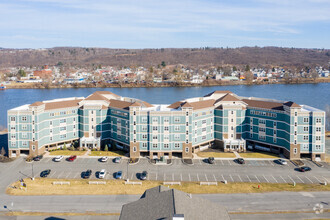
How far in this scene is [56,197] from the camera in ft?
114

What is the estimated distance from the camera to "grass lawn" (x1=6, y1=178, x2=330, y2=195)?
36.3 metres

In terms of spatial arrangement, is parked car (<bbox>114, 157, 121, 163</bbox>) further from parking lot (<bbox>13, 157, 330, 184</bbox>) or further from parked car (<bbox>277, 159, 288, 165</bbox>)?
parked car (<bbox>277, 159, 288, 165</bbox>)

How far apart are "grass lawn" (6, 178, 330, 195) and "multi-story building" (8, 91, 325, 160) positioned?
11399 mm

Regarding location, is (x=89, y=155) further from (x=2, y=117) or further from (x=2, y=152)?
(x=2, y=117)

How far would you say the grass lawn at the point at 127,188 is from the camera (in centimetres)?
3626

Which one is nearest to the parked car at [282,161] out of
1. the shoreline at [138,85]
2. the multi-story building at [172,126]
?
the multi-story building at [172,126]

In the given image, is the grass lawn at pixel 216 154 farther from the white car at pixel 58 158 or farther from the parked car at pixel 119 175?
the white car at pixel 58 158

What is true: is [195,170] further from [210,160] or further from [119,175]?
[119,175]

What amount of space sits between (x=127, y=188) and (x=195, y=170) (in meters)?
11.8

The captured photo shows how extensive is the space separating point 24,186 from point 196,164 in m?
25.0

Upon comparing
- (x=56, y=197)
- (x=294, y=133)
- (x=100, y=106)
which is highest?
(x=100, y=106)

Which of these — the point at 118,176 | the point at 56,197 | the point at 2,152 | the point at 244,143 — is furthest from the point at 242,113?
the point at 2,152

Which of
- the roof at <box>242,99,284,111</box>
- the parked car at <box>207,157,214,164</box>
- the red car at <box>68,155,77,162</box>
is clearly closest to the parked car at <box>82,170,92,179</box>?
the red car at <box>68,155,77,162</box>

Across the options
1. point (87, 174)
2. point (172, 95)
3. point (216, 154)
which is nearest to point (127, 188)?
point (87, 174)
